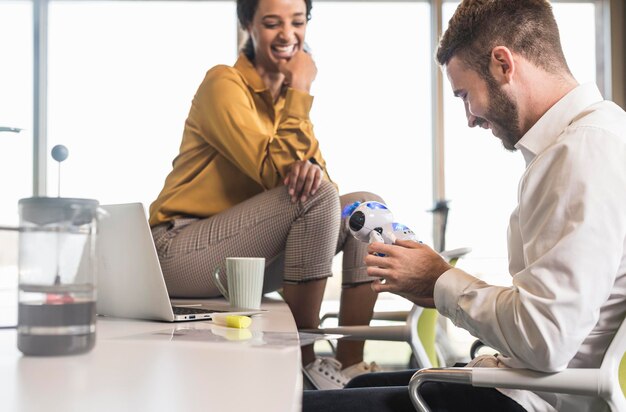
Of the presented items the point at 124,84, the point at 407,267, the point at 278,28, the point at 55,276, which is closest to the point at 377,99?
the point at 124,84

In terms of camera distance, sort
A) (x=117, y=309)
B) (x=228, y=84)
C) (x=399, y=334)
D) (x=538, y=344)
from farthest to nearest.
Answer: (x=228, y=84) → (x=399, y=334) → (x=117, y=309) → (x=538, y=344)

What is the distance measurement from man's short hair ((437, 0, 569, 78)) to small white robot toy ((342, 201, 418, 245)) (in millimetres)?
285

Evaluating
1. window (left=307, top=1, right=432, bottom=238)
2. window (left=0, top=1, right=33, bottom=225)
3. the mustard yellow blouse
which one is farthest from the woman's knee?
window (left=0, top=1, right=33, bottom=225)

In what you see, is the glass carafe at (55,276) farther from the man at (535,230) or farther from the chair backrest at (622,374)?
the chair backrest at (622,374)

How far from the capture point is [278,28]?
200 cm

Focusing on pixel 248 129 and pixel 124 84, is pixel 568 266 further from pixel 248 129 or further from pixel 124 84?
pixel 124 84

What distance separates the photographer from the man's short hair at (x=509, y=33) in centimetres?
111

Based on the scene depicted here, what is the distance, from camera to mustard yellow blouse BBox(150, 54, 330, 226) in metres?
1.78

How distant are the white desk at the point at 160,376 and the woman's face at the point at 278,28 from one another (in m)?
1.30

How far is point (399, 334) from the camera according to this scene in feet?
5.58

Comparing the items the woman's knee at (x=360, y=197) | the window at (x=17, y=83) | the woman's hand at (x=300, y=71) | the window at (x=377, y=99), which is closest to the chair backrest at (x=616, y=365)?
the woman's knee at (x=360, y=197)

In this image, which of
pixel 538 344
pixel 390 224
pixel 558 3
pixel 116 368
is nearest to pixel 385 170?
pixel 558 3

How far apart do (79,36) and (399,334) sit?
3.79m

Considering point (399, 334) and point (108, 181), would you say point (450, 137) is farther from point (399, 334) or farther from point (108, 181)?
point (399, 334)
